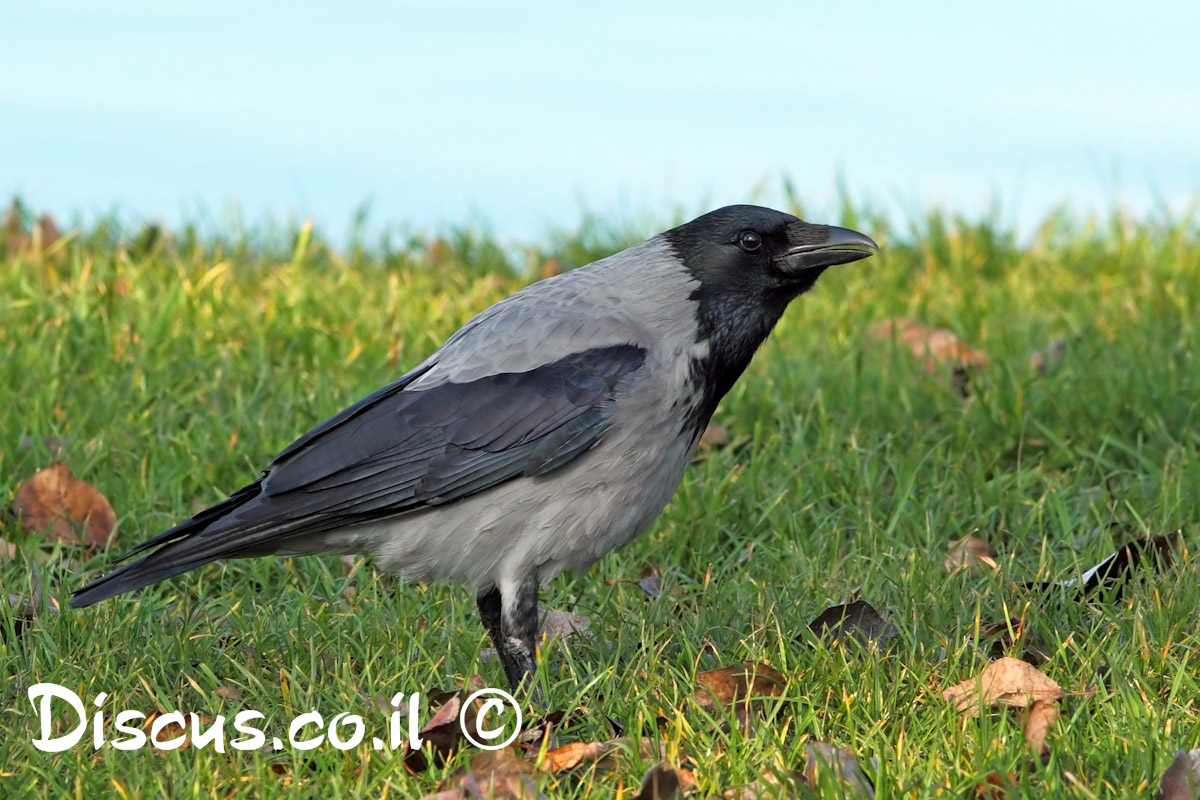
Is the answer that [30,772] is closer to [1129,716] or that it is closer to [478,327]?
[478,327]

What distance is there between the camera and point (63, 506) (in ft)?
17.6

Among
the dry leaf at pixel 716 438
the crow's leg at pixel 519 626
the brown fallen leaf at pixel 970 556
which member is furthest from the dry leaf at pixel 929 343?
the crow's leg at pixel 519 626

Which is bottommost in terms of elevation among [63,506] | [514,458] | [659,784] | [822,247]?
[659,784]

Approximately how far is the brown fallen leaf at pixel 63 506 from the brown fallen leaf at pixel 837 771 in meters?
2.87

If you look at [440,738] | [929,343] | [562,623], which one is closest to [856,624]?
[562,623]

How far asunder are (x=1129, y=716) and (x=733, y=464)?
245cm

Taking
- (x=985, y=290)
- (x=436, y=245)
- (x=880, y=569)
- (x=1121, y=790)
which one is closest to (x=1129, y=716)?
(x=1121, y=790)

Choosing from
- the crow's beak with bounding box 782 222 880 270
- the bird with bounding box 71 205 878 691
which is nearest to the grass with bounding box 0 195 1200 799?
the bird with bounding box 71 205 878 691

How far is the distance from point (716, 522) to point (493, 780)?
2.12 m

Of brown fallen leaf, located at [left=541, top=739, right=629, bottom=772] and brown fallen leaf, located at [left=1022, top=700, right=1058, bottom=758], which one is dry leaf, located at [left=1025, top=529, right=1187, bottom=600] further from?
brown fallen leaf, located at [left=541, top=739, right=629, bottom=772]

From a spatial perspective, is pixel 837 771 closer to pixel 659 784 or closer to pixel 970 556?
pixel 659 784

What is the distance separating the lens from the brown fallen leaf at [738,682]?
12.9 feet

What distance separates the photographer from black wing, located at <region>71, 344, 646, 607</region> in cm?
422

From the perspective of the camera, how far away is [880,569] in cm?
478
